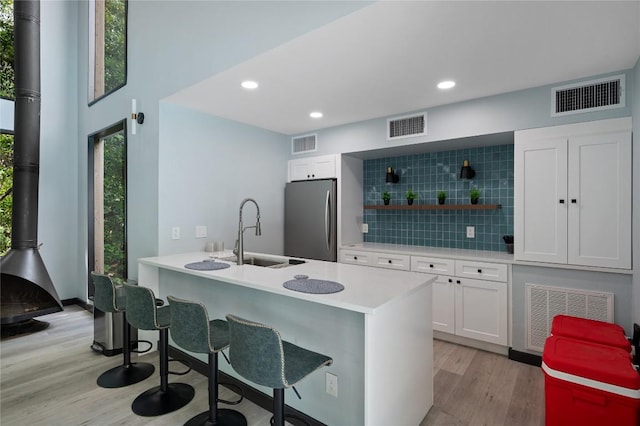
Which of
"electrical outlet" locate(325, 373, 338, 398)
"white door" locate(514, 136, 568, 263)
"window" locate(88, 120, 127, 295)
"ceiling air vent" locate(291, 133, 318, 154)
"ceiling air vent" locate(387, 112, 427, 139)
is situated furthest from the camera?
"ceiling air vent" locate(291, 133, 318, 154)

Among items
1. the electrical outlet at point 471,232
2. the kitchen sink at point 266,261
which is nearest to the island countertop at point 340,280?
the kitchen sink at point 266,261

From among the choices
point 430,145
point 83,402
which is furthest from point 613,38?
point 83,402

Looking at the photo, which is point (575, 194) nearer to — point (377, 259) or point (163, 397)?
point (377, 259)

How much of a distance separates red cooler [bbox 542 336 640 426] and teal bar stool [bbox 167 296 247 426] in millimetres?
1812

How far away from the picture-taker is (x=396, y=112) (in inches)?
136

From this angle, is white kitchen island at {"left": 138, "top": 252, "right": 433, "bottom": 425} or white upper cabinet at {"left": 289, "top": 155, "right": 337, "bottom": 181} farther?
white upper cabinet at {"left": 289, "top": 155, "right": 337, "bottom": 181}

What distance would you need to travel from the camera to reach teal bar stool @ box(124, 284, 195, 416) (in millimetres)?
2176

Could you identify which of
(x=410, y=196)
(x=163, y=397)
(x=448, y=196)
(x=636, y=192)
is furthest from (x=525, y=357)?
(x=163, y=397)

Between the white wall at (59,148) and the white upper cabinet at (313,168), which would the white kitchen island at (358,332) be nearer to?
the white upper cabinet at (313,168)

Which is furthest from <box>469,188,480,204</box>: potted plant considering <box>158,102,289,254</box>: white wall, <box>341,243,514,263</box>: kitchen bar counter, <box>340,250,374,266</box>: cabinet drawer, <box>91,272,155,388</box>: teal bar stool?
<box>91,272,155,388</box>: teal bar stool

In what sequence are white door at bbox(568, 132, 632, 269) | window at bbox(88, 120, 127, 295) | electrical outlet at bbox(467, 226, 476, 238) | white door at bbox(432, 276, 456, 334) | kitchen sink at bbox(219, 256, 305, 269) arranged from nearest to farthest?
white door at bbox(568, 132, 632, 269)
kitchen sink at bbox(219, 256, 305, 269)
white door at bbox(432, 276, 456, 334)
electrical outlet at bbox(467, 226, 476, 238)
window at bbox(88, 120, 127, 295)

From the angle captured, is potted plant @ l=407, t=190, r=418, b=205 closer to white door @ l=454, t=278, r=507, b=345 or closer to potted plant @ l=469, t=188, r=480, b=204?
potted plant @ l=469, t=188, r=480, b=204

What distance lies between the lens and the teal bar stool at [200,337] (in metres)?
1.82

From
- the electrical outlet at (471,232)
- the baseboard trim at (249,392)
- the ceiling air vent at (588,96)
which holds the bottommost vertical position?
the baseboard trim at (249,392)
